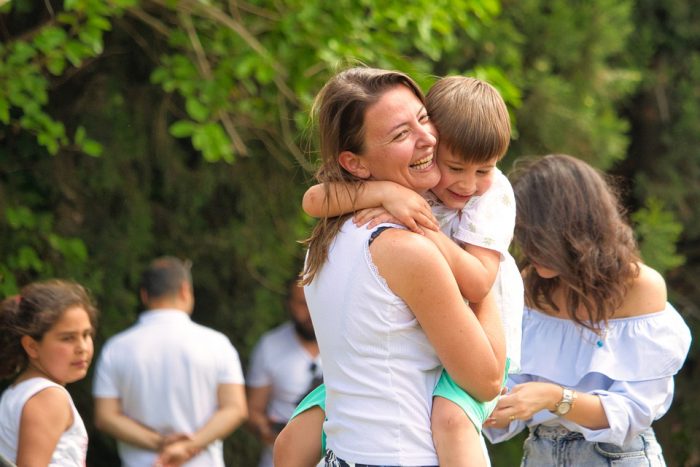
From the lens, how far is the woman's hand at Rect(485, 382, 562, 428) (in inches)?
111

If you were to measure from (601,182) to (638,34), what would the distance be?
488cm

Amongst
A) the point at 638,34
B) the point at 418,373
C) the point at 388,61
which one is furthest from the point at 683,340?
the point at 638,34

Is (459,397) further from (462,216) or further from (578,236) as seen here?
(578,236)

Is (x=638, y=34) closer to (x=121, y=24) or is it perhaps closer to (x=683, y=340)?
(x=121, y=24)

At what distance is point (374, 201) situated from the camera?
2.29m

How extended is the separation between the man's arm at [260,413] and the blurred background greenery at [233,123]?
83 cm

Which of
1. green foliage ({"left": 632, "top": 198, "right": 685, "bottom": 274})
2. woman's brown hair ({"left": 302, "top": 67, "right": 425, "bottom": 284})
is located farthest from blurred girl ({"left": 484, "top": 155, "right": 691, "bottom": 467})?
green foliage ({"left": 632, "top": 198, "right": 685, "bottom": 274})

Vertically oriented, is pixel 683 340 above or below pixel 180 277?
above

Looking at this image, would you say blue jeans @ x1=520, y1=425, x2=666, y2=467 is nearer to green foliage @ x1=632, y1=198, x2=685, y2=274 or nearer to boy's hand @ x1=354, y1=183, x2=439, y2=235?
boy's hand @ x1=354, y1=183, x2=439, y2=235

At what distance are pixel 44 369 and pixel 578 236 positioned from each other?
1.81 m

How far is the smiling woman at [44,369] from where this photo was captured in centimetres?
334

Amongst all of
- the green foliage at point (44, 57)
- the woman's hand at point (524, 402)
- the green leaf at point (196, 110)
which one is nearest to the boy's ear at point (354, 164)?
the woman's hand at point (524, 402)

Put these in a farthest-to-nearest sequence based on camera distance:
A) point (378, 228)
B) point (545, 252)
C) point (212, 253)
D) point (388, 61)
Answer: point (212, 253)
point (388, 61)
point (545, 252)
point (378, 228)

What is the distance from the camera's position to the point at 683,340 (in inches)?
121
